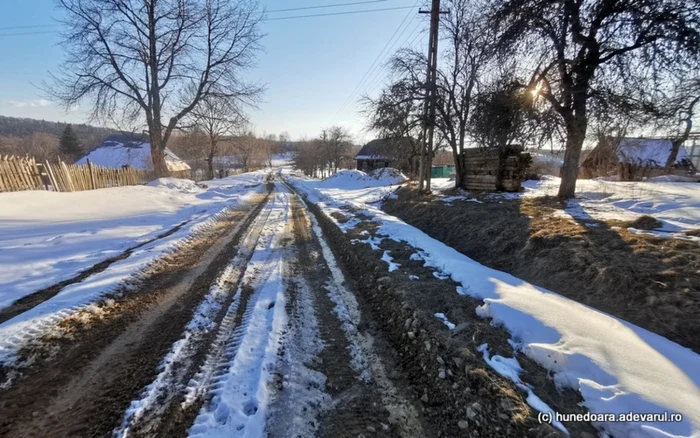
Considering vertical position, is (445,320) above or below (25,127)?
below

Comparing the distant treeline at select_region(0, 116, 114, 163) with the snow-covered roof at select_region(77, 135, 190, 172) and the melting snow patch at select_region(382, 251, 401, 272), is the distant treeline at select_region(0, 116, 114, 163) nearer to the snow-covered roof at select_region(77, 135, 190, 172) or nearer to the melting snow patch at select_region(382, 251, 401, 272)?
the snow-covered roof at select_region(77, 135, 190, 172)

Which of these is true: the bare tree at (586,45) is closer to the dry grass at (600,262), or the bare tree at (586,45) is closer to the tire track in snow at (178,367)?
the dry grass at (600,262)

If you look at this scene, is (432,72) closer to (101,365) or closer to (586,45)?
(586,45)

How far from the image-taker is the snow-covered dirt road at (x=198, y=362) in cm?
230

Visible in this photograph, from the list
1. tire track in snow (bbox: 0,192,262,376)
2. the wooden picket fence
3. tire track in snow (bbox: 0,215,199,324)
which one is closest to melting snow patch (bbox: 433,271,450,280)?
tire track in snow (bbox: 0,192,262,376)

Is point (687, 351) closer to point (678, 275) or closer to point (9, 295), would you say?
point (678, 275)

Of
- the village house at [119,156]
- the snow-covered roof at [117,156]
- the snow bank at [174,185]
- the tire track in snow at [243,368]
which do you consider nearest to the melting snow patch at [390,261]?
the tire track in snow at [243,368]

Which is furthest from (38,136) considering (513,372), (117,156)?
(513,372)

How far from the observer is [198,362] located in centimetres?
295

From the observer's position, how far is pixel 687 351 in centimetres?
304

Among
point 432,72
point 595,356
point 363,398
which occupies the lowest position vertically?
point 363,398

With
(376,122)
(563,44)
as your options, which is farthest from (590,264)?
(376,122)

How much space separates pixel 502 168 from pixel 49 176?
17.9 metres

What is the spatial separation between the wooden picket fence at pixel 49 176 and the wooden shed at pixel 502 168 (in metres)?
17.2
